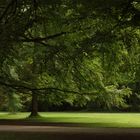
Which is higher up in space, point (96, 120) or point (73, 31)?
point (73, 31)

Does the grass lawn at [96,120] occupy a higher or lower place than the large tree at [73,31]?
lower

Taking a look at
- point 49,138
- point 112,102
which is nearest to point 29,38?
point 49,138

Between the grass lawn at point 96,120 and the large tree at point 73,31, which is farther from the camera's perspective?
the grass lawn at point 96,120

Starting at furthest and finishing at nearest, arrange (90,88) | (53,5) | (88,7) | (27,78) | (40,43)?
1. (27,78)
2. (90,88)
3. (40,43)
4. (53,5)
5. (88,7)

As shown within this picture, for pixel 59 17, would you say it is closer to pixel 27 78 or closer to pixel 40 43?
pixel 40 43

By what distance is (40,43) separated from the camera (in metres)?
31.0

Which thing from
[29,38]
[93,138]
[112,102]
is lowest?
[93,138]

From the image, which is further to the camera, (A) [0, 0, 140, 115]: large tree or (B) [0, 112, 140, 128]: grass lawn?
(B) [0, 112, 140, 128]: grass lawn

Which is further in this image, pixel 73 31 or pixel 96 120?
pixel 96 120

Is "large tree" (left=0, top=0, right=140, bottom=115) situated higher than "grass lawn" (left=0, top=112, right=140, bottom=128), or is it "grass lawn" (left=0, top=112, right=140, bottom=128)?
"large tree" (left=0, top=0, right=140, bottom=115)

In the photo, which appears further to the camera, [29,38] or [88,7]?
[29,38]

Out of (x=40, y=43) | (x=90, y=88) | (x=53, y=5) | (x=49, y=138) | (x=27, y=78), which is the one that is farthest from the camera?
(x=27, y=78)

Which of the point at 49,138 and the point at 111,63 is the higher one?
the point at 111,63

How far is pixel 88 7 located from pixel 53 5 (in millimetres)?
3540
